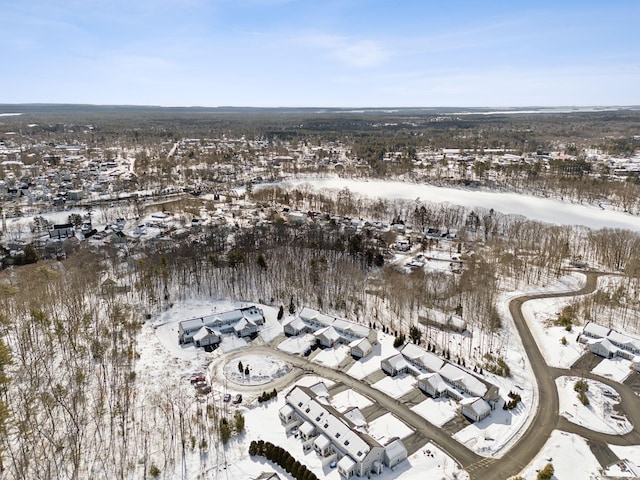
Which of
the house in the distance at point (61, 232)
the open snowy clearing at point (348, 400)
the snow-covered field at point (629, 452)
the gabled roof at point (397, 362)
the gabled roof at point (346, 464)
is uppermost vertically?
the house in the distance at point (61, 232)

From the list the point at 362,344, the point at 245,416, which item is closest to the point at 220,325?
the point at 245,416

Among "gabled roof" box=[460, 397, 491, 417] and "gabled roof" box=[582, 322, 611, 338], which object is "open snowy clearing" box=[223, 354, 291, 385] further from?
"gabled roof" box=[582, 322, 611, 338]

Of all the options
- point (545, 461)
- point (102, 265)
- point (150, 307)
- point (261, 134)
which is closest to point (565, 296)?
point (545, 461)

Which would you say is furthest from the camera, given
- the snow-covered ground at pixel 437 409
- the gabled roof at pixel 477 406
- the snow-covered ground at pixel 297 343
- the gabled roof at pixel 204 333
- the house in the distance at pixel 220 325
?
the house in the distance at pixel 220 325

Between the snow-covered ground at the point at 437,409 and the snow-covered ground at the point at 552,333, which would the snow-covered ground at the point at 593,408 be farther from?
the snow-covered ground at the point at 437,409

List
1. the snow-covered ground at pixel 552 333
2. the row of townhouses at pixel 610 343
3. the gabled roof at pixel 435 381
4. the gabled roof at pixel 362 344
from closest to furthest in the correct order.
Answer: the gabled roof at pixel 435 381
the row of townhouses at pixel 610 343
the gabled roof at pixel 362 344
the snow-covered ground at pixel 552 333

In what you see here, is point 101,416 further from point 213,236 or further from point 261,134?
point 261,134

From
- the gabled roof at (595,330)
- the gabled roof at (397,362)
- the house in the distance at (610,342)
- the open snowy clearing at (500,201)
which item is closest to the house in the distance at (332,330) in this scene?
the gabled roof at (397,362)
